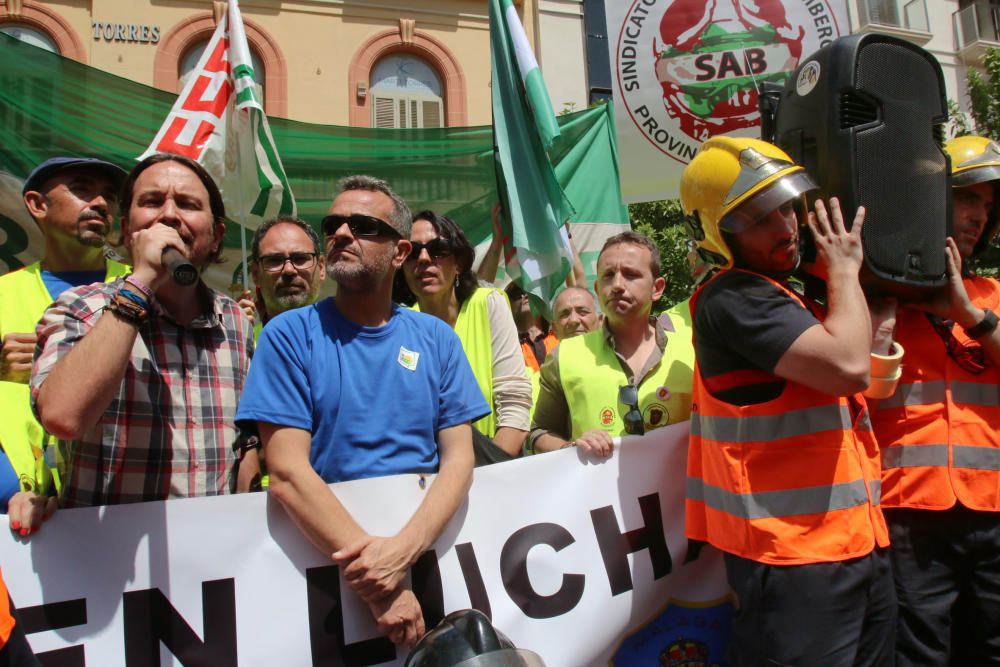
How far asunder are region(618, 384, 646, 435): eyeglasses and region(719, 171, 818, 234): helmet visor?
871 mm

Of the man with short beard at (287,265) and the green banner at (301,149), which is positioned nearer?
the man with short beard at (287,265)

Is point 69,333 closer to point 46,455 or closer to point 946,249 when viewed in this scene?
point 46,455

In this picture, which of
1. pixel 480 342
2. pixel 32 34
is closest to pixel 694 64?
pixel 480 342

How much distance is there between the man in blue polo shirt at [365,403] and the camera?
6.07 feet

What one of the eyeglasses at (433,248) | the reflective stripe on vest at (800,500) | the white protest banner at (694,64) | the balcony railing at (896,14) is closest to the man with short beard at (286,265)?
the eyeglasses at (433,248)

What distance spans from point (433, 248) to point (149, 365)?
150 centimetres

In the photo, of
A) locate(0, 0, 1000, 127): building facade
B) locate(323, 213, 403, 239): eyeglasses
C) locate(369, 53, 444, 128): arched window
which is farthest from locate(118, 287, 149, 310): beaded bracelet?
locate(369, 53, 444, 128): arched window

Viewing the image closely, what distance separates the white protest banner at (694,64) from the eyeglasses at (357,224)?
2.00 metres

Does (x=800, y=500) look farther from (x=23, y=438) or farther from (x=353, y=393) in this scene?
(x=23, y=438)

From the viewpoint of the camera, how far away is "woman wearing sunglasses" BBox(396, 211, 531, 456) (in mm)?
3068

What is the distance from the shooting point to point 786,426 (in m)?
1.82

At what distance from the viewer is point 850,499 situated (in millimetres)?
1786

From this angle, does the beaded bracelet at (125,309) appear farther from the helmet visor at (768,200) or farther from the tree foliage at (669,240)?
the tree foliage at (669,240)

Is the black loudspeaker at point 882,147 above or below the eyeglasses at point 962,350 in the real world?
above
